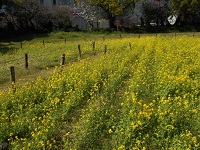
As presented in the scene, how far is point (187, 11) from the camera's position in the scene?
46375mm

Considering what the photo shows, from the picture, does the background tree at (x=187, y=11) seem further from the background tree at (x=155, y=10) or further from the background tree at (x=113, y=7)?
the background tree at (x=113, y=7)

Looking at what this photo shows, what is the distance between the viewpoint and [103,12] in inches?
1850

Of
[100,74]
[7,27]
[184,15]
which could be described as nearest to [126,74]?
[100,74]

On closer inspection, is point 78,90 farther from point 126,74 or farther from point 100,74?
point 126,74

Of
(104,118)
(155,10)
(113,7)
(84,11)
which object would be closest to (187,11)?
(155,10)

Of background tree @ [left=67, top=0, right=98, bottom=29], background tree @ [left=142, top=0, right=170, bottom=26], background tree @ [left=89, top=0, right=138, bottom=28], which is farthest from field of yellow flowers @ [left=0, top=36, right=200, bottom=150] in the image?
background tree @ [left=142, top=0, right=170, bottom=26]

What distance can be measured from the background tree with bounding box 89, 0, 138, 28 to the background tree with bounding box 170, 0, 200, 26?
6.62 meters

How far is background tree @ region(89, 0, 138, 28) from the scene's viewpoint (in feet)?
142

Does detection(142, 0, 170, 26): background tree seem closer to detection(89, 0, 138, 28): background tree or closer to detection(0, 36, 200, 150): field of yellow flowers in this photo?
detection(89, 0, 138, 28): background tree

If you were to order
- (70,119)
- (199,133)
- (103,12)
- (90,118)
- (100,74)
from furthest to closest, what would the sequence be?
(103,12)
(100,74)
(70,119)
(90,118)
(199,133)

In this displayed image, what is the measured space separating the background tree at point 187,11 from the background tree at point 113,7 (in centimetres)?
662

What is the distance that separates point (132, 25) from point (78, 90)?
134ft

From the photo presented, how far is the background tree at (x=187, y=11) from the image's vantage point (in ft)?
146

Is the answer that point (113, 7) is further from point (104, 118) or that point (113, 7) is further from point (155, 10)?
point (104, 118)
